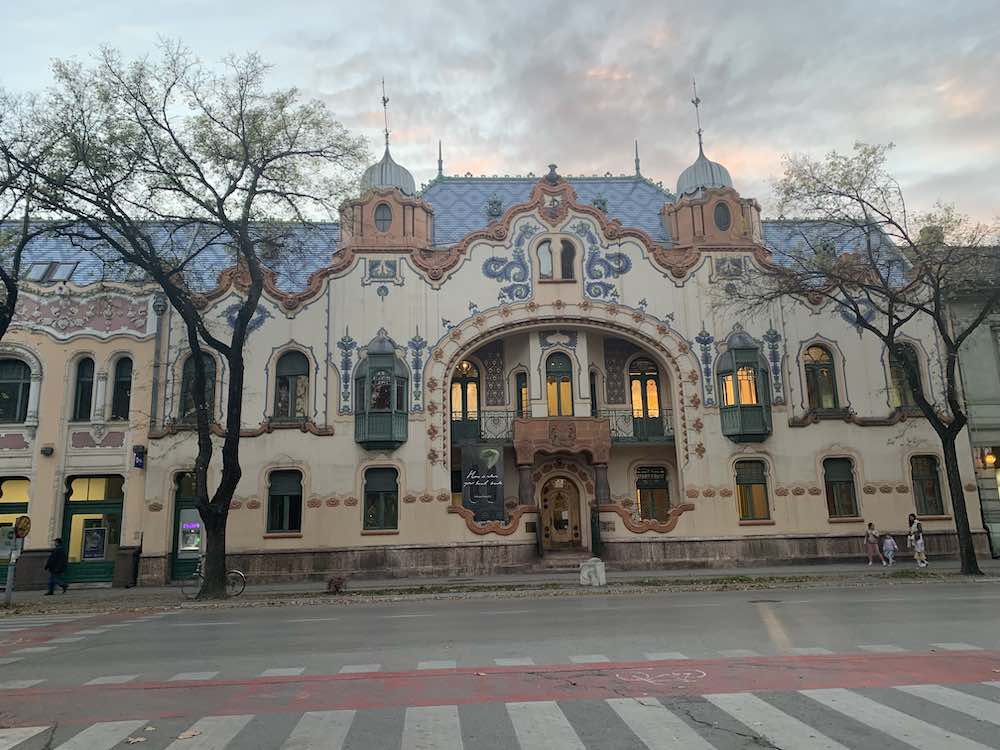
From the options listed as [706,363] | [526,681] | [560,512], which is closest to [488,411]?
[560,512]

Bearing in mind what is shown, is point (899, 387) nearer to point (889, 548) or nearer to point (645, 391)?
point (889, 548)

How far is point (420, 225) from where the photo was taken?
2953cm

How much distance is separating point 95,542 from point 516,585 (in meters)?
16.2

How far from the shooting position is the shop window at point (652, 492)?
2923cm

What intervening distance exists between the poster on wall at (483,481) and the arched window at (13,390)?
1661cm

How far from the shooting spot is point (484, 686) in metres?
8.16

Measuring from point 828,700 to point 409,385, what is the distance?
70.8 ft

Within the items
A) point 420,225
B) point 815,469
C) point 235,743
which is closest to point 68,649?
point 235,743

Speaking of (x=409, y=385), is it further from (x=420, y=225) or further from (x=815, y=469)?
(x=815, y=469)

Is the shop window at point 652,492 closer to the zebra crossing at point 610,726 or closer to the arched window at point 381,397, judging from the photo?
the arched window at point 381,397

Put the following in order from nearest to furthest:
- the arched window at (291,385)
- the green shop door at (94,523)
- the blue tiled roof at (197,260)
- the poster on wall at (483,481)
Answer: the green shop door at (94,523)
the poster on wall at (483,481)
the arched window at (291,385)
the blue tiled roof at (197,260)

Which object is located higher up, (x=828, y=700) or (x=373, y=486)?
(x=373, y=486)

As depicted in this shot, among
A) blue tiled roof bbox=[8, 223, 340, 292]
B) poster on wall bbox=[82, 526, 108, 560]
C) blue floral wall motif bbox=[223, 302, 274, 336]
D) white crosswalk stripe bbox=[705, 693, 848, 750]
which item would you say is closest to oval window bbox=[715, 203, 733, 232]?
blue tiled roof bbox=[8, 223, 340, 292]

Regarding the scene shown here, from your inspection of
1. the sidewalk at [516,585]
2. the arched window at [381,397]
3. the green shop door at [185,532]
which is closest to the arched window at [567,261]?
the arched window at [381,397]
